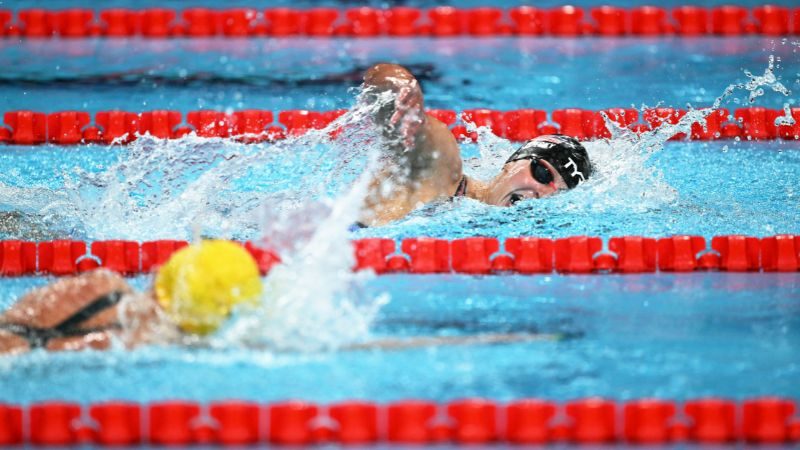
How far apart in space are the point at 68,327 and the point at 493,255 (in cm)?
160

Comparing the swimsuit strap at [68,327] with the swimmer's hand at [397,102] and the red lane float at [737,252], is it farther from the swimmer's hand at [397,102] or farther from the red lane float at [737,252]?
the red lane float at [737,252]

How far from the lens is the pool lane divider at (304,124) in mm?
5406

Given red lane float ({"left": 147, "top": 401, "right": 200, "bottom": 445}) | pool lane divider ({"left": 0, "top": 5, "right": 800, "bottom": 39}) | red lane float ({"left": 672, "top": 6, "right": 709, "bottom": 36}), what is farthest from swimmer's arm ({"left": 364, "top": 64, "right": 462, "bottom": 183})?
red lane float ({"left": 672, "top": 6, "right": 709, "bottom": 36})

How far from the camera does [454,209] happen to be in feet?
14.1

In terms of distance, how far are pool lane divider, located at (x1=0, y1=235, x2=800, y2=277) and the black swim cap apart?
0.90 ft

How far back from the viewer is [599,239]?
13.5ft

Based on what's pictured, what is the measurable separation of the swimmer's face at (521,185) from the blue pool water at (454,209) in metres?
0.10

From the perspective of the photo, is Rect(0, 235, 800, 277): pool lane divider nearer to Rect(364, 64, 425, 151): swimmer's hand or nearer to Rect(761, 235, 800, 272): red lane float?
Rect(761, 235, 800, 272): red lane float

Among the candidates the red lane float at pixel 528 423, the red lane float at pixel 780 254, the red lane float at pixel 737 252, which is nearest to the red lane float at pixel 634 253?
the red lane float at pixel 737 252

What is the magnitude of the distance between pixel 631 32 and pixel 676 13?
0.31 meters

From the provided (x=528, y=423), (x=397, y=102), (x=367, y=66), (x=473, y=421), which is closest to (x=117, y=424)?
(x=473, y=421)

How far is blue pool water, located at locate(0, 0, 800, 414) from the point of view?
2.96 metres

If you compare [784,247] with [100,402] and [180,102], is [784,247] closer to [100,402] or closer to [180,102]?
[100,402]

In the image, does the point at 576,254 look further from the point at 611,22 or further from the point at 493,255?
the point at 611,22
